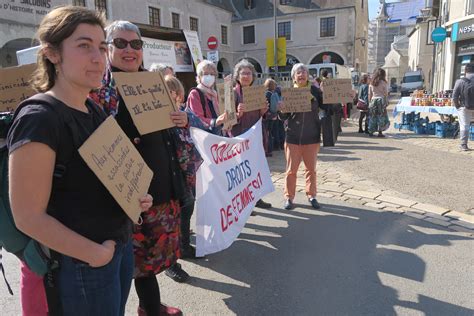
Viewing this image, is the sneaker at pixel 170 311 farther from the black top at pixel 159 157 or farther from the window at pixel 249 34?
the window at pixel 249 34

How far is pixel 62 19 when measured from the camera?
1.43m

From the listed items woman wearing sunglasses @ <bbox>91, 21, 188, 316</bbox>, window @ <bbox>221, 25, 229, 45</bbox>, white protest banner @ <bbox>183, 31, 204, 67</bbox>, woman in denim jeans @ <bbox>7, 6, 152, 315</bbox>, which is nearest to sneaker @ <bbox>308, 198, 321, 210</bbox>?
woman wearing sunglasses @ <bbox>91, 21, 188, 316</bbox>

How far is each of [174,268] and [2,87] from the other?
2.11 metres

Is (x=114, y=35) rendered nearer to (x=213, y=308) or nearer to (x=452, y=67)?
(x=213, y=308)

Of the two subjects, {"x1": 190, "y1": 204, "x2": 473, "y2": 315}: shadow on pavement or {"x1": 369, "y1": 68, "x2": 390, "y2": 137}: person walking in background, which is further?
{"x1": 369, "y1": 68, "x2": 390, "y2": 137}: person walking in background

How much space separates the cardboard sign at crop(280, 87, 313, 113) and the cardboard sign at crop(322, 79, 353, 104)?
329 mm

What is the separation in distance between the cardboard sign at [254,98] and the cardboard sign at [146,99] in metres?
2.41

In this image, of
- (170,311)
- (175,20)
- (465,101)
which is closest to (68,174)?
(170,311)

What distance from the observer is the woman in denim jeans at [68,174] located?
1.30 m

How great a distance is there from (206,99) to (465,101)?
7.39 metres

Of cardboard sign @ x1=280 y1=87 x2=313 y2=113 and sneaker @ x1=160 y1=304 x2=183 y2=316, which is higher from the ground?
cardboard sign @ x1=280 y1=87 x2=313 y2=113

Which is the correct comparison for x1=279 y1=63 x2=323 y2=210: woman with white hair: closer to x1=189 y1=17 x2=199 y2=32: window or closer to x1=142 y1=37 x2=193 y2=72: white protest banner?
x1=142 y1=37 x2=193 y2=72: white protest banner

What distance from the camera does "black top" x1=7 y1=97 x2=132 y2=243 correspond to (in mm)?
1307

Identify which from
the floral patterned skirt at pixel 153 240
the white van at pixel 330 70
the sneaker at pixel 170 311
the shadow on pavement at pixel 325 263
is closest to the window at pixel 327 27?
the white van at pixel 330 70
